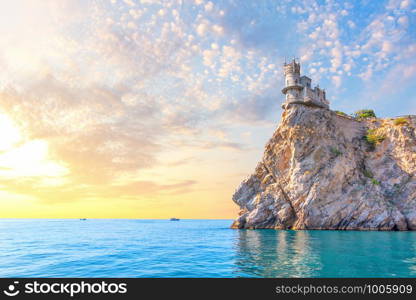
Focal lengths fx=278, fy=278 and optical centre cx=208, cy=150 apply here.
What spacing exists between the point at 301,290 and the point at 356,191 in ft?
170

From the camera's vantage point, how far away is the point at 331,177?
58.0 m

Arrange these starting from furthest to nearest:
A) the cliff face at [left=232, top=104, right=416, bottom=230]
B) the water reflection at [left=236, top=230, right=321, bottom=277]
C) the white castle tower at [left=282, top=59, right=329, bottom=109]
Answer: the white castle tower at [left=282, top=59, right=329, bottom=109], the cliff face at [left=232, top=104, right=416, bottom=230], the water reflection at [left=236, top=230, right=321, bottom=277]

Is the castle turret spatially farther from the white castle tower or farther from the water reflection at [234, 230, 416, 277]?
the water reflection at [234, 230, 416, 277]

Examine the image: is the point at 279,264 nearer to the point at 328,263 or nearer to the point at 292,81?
the point at 328,263

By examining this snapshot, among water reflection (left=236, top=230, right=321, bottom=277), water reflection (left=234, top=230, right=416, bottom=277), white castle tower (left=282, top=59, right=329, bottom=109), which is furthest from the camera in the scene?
white castle tower (left=282, top=59, right=329, bottom=109)

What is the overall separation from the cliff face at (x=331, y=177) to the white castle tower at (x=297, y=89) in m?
1.78

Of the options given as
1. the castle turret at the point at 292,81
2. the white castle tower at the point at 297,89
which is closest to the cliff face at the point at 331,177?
the white castle tower at the point at 297,89

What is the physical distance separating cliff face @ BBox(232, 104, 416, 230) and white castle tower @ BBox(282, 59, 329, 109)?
1.78 metres

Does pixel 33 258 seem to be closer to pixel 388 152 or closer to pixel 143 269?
pixel 143 269

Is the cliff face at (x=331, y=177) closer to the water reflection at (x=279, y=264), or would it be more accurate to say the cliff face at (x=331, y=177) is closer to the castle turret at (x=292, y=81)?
the castle turret at (x=292, y=81)

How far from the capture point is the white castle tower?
66625 mm

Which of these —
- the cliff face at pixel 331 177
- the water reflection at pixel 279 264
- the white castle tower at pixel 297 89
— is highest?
the white castle tower at pixel 297 89

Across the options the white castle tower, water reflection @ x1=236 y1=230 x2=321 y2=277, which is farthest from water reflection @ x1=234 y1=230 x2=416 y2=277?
the white castle tower

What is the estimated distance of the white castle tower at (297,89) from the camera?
6662 centimetres
